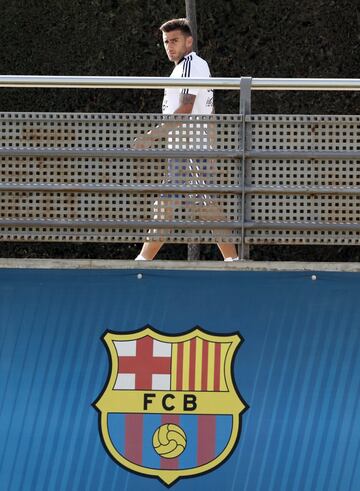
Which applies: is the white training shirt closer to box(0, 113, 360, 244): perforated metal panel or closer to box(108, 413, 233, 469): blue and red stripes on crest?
box(0, 113, 360, 244): perforated metal panel

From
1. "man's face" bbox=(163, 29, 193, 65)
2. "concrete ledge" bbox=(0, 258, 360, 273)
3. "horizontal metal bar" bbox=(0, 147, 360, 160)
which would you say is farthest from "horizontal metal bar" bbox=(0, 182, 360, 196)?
"man's face" bbox=(163, 29, 193, 65)

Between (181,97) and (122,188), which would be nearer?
(122,188)

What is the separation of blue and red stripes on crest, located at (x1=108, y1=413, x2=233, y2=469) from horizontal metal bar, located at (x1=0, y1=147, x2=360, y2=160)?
1321mm

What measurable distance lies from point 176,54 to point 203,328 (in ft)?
6.55

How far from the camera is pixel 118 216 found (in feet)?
22.7

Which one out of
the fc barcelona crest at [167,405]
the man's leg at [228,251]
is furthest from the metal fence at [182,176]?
the fc barcelona crest at [167,405]

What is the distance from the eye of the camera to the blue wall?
6.82m

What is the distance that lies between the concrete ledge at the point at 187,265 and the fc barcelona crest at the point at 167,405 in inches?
13.9

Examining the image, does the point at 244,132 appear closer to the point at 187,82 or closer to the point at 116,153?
the point at 187,82

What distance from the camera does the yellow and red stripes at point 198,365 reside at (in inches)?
269

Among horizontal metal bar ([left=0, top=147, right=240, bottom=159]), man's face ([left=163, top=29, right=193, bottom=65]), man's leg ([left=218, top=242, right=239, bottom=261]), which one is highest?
man's face ([left=163, top=29, right=193, bottom=65])

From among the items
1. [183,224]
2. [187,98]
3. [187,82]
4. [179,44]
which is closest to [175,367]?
[183,224]

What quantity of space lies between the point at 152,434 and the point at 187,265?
0.88m

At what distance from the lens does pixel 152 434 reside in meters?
6.84
